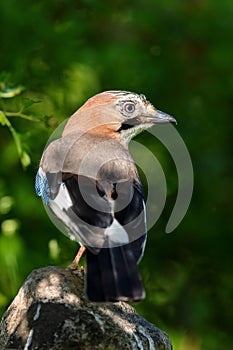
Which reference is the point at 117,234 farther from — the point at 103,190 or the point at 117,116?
the point at 117,116

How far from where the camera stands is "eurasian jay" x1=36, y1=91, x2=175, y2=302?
535 centimetres

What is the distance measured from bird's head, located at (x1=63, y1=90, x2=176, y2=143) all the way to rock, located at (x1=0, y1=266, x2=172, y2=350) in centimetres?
152

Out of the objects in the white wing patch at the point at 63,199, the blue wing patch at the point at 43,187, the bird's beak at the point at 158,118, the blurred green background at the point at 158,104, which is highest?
the white wing patch at the point at 63,199

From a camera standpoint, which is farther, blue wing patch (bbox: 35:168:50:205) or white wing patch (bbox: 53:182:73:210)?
blue wing patch (bbox: 35:168:50:205)

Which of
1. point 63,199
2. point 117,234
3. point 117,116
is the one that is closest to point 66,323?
point 117,234

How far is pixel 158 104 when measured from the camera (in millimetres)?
9156

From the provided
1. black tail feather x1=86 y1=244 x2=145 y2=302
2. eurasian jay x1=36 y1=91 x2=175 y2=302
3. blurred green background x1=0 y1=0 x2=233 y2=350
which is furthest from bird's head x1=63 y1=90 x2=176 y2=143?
black tail feather x1=86 y1=244 x2=145 y2=302

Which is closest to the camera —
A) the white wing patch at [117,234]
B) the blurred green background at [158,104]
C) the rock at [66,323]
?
the rock at [66,323]

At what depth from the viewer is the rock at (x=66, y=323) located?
531cm

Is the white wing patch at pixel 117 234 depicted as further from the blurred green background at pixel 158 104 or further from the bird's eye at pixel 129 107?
the blurred green background at pixel 158 104

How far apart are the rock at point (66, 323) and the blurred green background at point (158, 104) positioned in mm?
2417

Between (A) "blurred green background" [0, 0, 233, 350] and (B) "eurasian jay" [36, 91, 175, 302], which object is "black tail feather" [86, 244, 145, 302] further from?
(A) "blurred green background" [0, 0, 233, 350]

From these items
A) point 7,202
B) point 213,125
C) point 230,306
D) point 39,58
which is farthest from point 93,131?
point 230,306

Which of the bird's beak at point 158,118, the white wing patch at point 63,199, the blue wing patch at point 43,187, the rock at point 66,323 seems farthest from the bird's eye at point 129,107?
the rock at point 66,323
